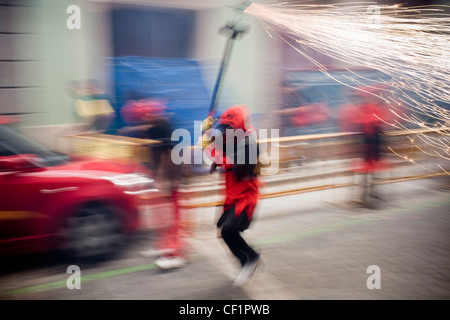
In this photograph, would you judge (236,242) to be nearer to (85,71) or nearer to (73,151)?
(73,151)

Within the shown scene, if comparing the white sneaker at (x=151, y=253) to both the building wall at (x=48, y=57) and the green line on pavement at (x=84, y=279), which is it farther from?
the building wall at (x=48, y=57)

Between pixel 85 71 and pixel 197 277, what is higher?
pixel 85 71

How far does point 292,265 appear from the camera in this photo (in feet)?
17.1

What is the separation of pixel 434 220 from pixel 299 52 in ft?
23.6

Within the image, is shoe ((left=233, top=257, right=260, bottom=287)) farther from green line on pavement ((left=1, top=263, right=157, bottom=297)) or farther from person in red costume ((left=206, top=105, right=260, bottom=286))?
green line on pavement ((left=1, top=263, right=157, bottom=297))

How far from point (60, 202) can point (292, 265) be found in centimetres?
268

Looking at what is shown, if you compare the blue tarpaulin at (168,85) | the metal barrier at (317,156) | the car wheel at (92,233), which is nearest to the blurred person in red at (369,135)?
the metal barrier at (317,156)

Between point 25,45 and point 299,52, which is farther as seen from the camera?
point 299,52

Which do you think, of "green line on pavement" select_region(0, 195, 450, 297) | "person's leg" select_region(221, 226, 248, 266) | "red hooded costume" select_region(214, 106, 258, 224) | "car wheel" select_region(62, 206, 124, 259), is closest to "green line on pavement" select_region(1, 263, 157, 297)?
"green line on pavement" select_region(0, 195, 450, 297)

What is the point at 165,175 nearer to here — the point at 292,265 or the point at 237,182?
the point at 237,182

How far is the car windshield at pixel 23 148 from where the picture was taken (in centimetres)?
480

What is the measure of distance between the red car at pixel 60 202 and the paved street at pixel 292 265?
0.32 m

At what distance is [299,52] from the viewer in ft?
41.9
